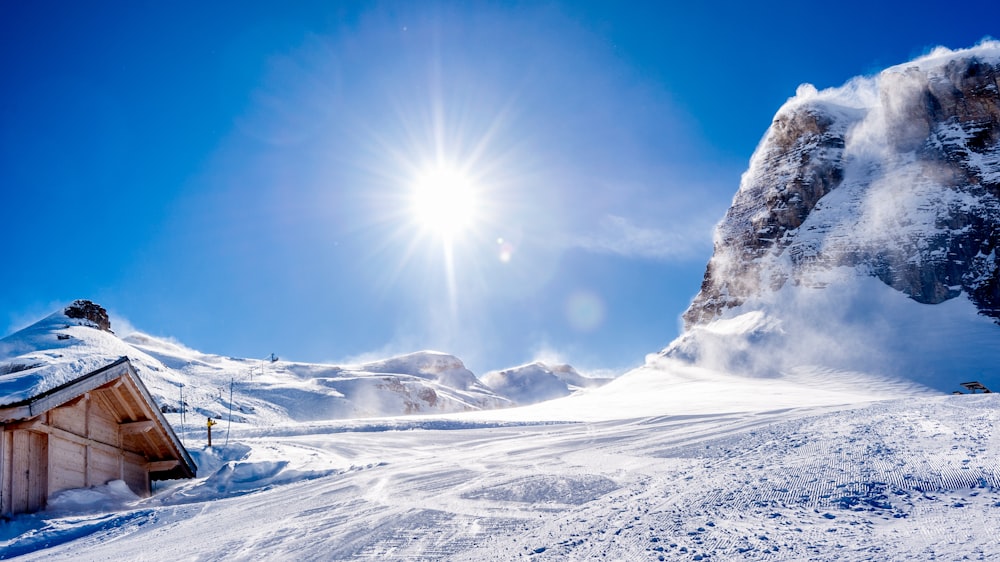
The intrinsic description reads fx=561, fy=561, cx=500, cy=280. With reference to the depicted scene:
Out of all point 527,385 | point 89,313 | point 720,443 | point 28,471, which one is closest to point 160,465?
point 28,471

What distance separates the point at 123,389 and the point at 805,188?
76564 mm

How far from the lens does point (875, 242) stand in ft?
193

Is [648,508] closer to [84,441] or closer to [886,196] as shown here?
[84,441]

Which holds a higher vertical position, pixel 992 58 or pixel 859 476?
pixel 992 58

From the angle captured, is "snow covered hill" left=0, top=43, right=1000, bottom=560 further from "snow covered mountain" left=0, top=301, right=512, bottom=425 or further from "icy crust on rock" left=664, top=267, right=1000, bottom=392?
"snow covered mountain" left=0, top=301, right=512, bottom=425

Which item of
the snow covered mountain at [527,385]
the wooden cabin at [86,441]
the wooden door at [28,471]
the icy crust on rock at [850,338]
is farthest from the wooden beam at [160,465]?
the snow covered mountain at [527,385]

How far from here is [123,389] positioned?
12547 millimetres

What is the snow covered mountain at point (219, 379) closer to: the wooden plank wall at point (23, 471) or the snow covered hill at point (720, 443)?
the snow covered hill at point (720, 443)

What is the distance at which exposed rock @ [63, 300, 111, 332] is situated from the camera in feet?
203

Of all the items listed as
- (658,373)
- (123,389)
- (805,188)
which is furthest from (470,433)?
(805,188)

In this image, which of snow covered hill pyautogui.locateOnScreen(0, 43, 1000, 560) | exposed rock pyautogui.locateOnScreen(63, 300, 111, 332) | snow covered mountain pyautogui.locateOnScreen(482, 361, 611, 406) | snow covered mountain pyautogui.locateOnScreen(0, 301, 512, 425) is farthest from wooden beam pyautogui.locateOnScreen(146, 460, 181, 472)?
snow covered mountain pyautogui.locateOnScreen(482, 361, 611, 406)

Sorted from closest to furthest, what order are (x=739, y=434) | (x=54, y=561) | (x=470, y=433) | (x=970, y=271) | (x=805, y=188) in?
(x=54, y=561), (x=739, y=434), (x=470, y=433), (x=970, y=271), (x=805, y=188)

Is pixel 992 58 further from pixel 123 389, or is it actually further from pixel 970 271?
pixel 123 389

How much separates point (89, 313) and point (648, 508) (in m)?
76.7
